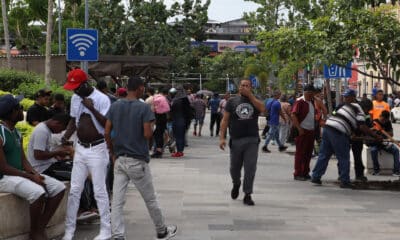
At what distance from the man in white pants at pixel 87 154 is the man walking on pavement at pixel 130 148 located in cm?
11

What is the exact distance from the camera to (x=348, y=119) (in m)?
13.2

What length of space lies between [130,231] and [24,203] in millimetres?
1570

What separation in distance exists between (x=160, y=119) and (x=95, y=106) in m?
11.0

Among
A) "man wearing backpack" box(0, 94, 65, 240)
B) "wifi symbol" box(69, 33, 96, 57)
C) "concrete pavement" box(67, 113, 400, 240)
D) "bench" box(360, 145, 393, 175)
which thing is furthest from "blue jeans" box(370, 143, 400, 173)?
"man wearing backpack" box(0, 94, 65, 240)

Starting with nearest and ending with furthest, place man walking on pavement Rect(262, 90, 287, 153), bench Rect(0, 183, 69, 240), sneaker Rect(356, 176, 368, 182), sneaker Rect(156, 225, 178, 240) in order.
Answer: bench Rect(0, 183, 69, 240), sneaker Rect(156, 225, 178, 240), sneaker Rect(356, 176, 368, 182), man walking on pavement Rect(262, 90, 287, 153)

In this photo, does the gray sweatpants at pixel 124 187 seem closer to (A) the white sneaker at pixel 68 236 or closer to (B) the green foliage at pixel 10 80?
(A) the white sneaker at pixel 68 236

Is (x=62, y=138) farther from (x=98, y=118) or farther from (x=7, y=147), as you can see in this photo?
(x=7, y=147)

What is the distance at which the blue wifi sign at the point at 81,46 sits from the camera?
16.3 metres

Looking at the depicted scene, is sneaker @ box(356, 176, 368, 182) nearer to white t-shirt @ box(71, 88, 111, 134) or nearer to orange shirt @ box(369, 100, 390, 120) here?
orange shirt @ box(369, 100, 390, 120)

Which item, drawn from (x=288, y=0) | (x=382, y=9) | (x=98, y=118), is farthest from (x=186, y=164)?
Answer: (x=288, y=0)

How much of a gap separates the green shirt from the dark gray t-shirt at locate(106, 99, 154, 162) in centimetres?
99

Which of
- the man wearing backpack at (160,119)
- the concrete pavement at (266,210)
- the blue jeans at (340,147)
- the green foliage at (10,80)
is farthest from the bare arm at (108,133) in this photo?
the green foliage at (10,80)

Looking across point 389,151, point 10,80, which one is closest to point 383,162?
point 389,151

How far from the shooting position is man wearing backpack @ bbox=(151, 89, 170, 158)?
19.2 metres
